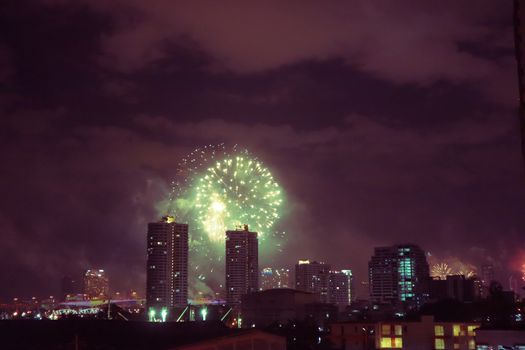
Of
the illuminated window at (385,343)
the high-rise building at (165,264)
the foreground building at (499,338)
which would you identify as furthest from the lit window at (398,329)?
the high-rise building at (165,264)

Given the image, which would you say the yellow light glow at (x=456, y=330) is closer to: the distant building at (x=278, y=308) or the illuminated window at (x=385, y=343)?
the illuminated window at (x=385, y=343)

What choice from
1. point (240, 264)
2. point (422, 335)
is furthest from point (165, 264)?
point (422, 335)

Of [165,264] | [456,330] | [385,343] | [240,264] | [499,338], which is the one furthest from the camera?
[240,264]

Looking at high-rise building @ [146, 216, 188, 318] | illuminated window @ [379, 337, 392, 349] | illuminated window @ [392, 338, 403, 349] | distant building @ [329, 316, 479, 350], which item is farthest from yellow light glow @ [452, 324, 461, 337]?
high-rise building @ [146, 216, 188, 318]

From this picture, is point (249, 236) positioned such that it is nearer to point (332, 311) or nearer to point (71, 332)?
point (332, 311)

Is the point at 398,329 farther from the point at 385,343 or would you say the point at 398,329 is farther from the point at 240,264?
the point at 240,264

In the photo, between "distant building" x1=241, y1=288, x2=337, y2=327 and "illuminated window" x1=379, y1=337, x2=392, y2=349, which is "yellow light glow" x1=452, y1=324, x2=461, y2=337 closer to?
"illuminated window" x1=379, y1=337, x2=392, y2=349

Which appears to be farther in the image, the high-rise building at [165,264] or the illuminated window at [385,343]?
the high-rise building at [165,264]
